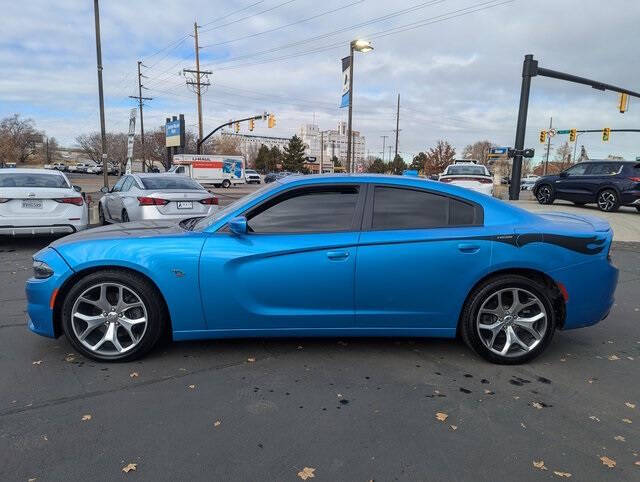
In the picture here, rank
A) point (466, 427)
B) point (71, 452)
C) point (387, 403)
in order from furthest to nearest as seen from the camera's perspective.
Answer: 1. point (387, 403)
2. point (466, 427)
3. point (71, 452)

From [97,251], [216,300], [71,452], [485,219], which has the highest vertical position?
[485,219]

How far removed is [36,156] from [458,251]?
386 feet

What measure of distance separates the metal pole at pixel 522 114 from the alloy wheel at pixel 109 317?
1764 centimetres

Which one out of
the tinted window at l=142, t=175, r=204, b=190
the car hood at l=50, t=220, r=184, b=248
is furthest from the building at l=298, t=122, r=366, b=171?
the car hood at l=50, t=220, r=184, b=248

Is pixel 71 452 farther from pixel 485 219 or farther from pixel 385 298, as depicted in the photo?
pixel 485 219

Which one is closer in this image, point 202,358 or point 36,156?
point 202,358

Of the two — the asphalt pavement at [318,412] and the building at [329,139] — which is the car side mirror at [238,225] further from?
the building at [329,139]

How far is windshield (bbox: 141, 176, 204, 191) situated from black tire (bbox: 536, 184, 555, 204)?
13238 mm

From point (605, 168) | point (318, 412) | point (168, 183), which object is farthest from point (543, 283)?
point (605, 168)

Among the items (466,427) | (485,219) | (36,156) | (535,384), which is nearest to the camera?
(466,427)

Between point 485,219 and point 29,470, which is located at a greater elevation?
point 485,219

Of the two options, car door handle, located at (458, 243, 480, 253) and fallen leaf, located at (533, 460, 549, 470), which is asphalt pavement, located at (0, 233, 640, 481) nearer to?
fallen leaf, located at (533, 460, 549, 470)

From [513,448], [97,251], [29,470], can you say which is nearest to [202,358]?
[97,251]

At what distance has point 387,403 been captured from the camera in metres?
3.18
